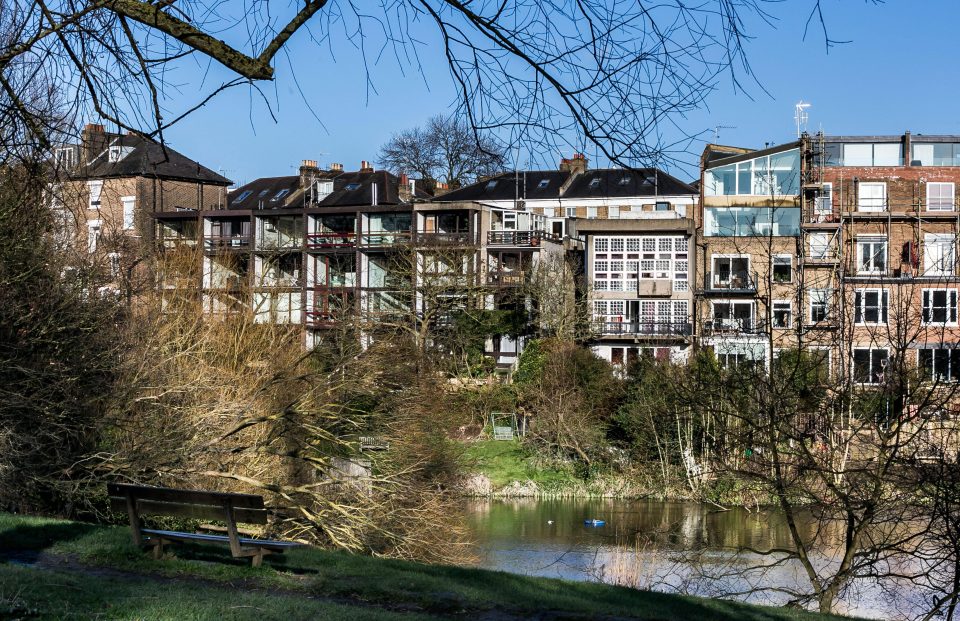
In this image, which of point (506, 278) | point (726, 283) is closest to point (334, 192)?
point (506, 278)

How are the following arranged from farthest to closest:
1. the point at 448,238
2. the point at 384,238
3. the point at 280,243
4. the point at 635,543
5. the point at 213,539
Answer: the point at 280,243 → the point at 384,238 → the point at 448,238 → the point at 635,543 → the point at 213,539

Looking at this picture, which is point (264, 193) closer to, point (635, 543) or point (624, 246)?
point (624, 246)

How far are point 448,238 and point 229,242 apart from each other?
36.8 feet

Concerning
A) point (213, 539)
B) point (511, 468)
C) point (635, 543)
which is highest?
point (213, 539)

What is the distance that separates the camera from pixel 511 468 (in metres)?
33.3

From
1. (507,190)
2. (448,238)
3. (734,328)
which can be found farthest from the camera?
(507,190)

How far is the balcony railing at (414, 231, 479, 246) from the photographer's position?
45975 mm

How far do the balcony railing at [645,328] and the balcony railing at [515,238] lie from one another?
4921 millimetres

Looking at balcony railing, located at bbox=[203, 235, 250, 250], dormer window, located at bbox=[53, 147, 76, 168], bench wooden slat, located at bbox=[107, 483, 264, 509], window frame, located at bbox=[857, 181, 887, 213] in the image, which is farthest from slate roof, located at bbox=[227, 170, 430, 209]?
dormer window, located at bbox=[53, 147, 76, 168]

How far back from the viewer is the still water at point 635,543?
18312 mm

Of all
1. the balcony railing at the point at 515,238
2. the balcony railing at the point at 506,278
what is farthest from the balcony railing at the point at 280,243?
the balcony railing at the point at 506,278

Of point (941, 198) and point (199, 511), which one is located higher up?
point (941, 198)

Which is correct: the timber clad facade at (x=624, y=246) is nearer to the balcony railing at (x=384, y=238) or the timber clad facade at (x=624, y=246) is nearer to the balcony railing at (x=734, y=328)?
the balcony railing at (x=384, y=238)

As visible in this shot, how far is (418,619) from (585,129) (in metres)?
3.26
